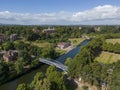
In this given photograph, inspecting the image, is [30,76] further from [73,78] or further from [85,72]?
[85,72]

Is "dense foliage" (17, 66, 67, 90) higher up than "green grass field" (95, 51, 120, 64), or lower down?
higher up

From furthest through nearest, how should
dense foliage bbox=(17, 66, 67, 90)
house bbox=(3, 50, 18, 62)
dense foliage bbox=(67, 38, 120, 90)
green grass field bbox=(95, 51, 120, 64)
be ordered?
green grass field bbox=(95, 51, 120, 64)
house bbox=(3, 50, 18, 62)
dense foliage bbox=(67, 38, 120, 90)
dense foliage bbox=(17, 66, 67, 90)

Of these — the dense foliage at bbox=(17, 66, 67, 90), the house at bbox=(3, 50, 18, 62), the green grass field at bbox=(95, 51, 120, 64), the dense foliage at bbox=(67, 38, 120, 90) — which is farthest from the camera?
the green grass field at bbox=(95, 51, 120, 64)

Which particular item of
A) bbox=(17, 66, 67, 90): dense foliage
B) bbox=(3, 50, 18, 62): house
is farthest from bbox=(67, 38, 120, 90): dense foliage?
bbox=(3, 50, 18, 62): house

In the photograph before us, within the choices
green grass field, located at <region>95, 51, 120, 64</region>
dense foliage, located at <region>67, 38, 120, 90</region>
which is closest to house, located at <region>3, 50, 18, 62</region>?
dense foliage, located at <region>67, 38, 120, 90</region>

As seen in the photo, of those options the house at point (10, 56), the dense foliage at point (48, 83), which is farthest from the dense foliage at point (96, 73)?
the house at point (10, 56)

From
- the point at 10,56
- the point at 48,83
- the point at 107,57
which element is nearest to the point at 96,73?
the point at 48,83

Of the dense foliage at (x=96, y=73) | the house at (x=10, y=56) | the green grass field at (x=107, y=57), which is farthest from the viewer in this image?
the green grass field at (x=107, y=57)

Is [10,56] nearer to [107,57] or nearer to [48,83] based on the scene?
[107,57]

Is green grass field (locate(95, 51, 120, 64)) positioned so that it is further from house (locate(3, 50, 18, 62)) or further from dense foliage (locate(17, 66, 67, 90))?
dense foliage (locate(17, 66, 67, 90))

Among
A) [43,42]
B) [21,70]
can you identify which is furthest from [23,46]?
[43,42]

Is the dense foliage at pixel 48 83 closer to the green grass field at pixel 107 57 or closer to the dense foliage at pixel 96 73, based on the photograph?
the dense foliage at pixel 96 73

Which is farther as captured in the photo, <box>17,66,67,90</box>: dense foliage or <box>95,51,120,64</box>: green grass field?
<box>95,51,120,64</box>: green grass field

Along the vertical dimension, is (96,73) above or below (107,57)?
above
